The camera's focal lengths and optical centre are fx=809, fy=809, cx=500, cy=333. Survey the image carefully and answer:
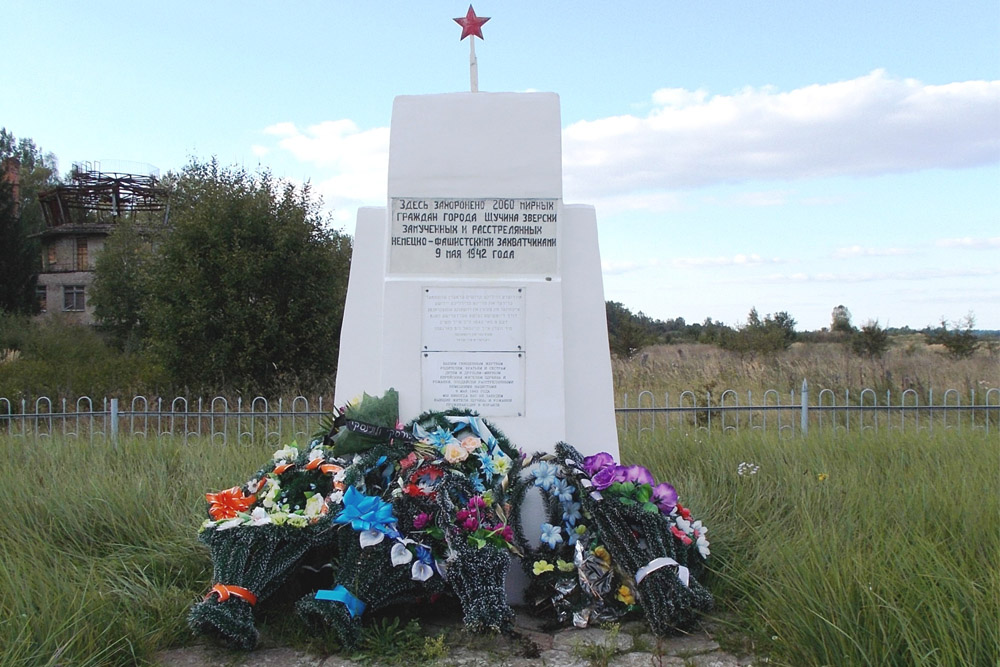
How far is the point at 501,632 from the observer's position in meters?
3.18

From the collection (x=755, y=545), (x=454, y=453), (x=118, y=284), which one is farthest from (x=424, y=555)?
(x=118, y=284)

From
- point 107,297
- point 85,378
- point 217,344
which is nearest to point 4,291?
point 107,297

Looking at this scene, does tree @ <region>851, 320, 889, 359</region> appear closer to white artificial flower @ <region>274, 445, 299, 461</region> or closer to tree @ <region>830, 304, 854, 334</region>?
tree @ <region>830, 304, 854, 334</region>

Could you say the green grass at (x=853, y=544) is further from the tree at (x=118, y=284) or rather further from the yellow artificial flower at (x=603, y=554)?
the tree at (x=118, y=284)

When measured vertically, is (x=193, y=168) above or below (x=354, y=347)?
above

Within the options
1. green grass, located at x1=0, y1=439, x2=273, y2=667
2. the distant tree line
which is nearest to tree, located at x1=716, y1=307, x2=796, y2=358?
the distant tree line

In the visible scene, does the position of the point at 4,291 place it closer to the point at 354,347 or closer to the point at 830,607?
the point at 354,347

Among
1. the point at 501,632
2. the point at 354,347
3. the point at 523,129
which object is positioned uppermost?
the point at 523,129

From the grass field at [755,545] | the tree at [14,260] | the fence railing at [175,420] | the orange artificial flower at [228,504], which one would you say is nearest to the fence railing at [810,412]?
the grass field at [755,545]

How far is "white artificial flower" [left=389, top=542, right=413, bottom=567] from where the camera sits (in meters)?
3.15

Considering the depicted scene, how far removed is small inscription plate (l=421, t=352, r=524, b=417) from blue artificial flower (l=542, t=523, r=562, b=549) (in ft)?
2.32

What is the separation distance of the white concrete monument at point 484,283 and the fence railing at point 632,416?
9.12ft

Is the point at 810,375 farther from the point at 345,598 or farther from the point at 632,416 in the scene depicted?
the point at 345,598

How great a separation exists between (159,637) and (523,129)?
9.52ft
